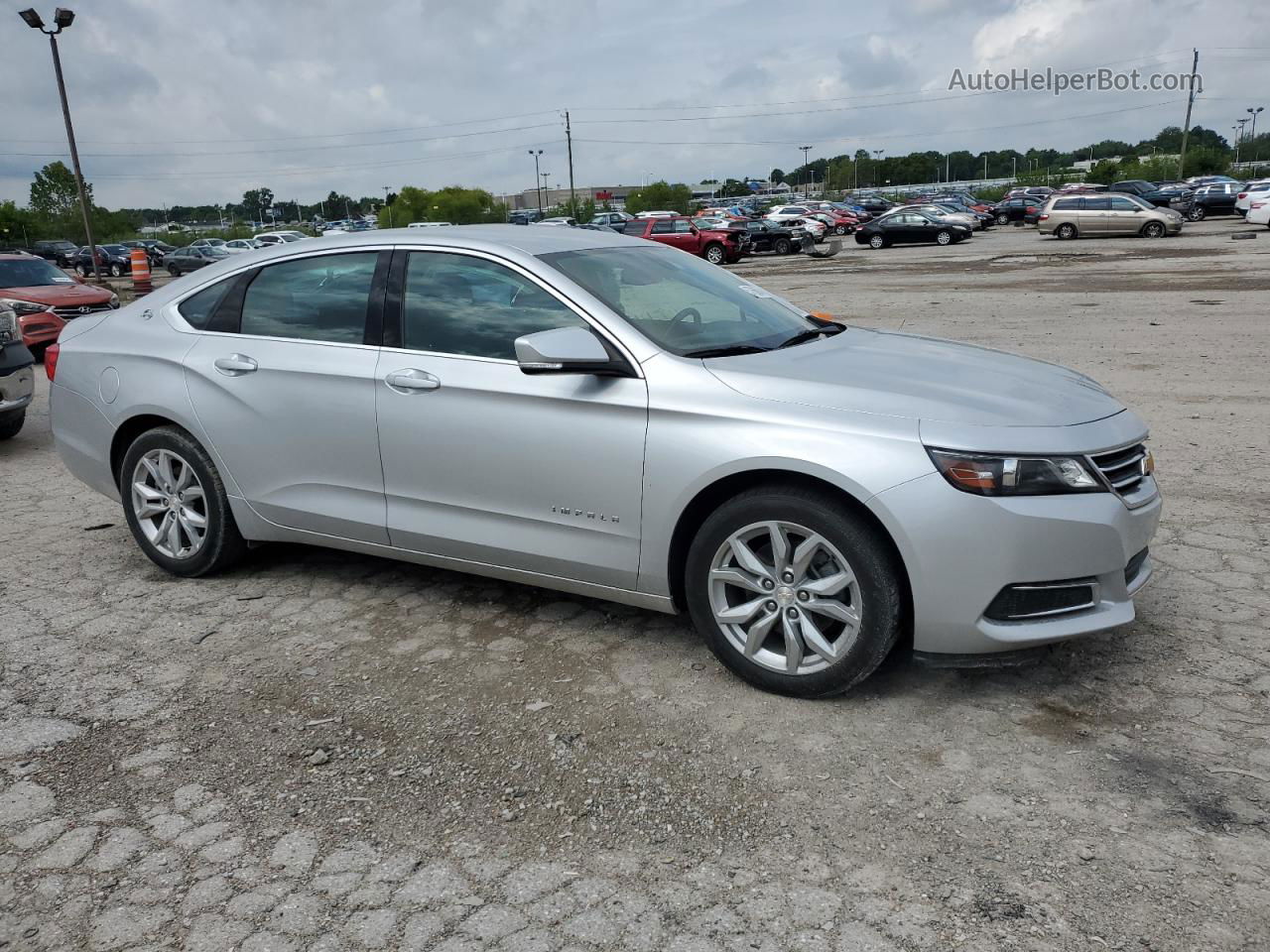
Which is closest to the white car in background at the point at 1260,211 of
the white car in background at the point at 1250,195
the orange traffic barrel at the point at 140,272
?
the white car in background at the point at 1250,195

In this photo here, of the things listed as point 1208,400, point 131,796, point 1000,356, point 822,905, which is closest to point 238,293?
point 131,796

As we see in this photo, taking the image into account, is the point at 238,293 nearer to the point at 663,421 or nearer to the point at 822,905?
the point at 663,421

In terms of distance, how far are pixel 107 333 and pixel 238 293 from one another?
2.85 ft

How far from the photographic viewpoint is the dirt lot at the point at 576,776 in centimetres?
266

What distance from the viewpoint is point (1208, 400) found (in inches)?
331

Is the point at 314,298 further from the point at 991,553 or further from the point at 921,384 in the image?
the point at 991,553

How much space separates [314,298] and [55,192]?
286 ft

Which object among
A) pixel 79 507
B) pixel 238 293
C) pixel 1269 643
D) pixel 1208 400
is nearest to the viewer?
pixel 1269 643

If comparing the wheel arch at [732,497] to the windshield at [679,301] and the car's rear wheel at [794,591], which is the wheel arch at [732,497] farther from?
the windshield at [679,301]

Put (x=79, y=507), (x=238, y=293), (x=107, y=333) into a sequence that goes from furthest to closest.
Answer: (x=79, y=507)
(x=107, y=333)
(x=238, y=293)

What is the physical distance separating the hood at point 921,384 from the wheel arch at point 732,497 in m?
0.27

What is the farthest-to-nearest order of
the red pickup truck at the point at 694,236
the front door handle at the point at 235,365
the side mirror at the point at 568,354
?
the red pickup truck at the point at 694,236
the front door handle at the point at 235,365
the side mirror at the point at 568,354

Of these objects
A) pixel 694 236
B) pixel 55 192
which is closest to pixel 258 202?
pixel 55 192

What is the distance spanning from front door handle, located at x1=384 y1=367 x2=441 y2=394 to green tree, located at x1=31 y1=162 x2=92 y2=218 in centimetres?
8439
